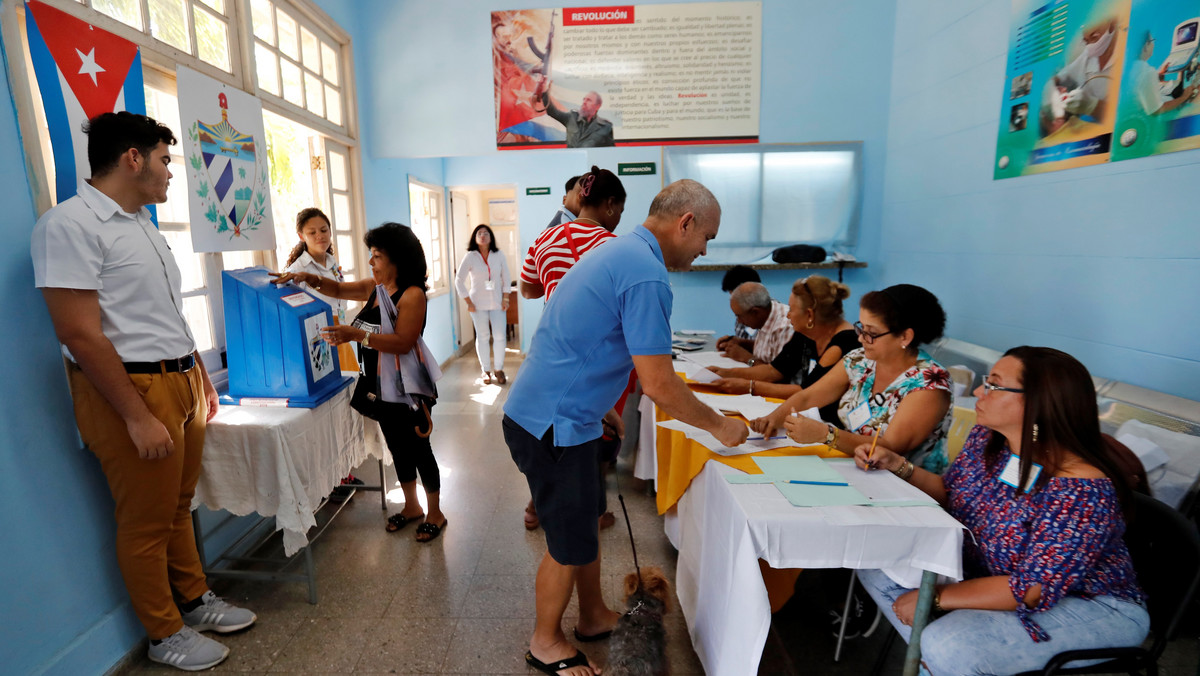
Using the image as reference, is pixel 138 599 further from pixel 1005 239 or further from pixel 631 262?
pixel 1005 239

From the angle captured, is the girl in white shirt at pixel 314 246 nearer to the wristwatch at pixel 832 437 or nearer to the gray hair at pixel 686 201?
the gray hair at pixel 686 201

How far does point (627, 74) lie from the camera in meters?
4.20

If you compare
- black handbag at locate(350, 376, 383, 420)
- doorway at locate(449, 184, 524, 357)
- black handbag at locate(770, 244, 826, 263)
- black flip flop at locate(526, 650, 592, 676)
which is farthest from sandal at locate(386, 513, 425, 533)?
doorway at locate(449, 184, 524, 357)

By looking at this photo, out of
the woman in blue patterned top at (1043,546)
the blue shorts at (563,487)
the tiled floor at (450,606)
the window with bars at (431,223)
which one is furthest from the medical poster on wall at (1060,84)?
the window with bars at (431,223)

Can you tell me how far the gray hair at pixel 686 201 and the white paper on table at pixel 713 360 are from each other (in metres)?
1.57

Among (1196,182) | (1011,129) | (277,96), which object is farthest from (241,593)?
(1011,129)

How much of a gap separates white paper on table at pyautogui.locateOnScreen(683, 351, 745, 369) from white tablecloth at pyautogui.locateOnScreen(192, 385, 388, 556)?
76.3 inches

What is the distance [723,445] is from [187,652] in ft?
6.54

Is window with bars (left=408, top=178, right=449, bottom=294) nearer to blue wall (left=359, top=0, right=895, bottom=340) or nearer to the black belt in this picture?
blue wall (left=359, top=0, right=895, bottom=340)

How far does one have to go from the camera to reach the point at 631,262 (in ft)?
4.79

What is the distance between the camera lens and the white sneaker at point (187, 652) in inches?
73.7

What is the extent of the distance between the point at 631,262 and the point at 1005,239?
273 cm

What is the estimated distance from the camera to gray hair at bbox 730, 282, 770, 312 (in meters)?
3.11

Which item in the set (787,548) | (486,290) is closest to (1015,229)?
(787,548)
